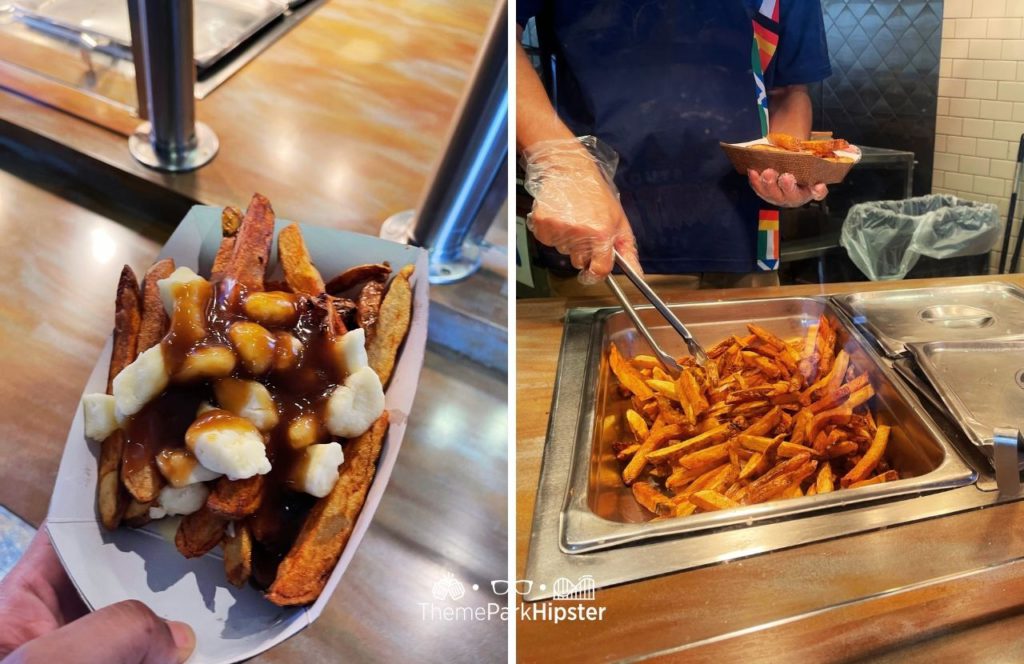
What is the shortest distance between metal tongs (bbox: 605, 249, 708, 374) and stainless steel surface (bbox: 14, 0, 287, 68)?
70 cm

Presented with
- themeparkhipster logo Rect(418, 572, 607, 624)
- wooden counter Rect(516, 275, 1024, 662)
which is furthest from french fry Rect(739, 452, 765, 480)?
themeparkhipster logo Rect(418, 572, 607, 624)

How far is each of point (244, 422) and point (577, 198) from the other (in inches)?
15.5

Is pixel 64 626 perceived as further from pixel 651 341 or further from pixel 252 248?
pixel 651 341

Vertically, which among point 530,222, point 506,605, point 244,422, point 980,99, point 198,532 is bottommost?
point 506,605

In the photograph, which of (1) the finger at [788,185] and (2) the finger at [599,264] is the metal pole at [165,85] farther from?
(1) the finger at [788,185]

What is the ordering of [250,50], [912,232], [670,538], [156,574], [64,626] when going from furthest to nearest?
[250,50]
[912,232]
[670,538]
[156,574]
[64,626]

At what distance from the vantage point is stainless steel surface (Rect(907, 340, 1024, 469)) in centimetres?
89

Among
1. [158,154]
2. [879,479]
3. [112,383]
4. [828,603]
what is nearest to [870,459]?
[879,479]

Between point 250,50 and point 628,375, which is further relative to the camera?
point 250,50

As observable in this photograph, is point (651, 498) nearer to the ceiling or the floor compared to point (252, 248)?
nearer to the floor

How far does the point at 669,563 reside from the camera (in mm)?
693

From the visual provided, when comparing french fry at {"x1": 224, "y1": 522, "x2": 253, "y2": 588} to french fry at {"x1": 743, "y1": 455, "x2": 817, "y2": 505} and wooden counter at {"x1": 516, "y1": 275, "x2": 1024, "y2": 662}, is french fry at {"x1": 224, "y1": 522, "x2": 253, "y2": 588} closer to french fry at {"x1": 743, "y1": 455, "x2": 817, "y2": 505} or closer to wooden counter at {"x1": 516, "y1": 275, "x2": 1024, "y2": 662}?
wooden counter at {"x1": 516, "y1": 275, "x2": 1024, "y2": 662}

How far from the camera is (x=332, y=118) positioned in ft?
3.65

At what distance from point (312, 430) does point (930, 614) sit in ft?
1.97
